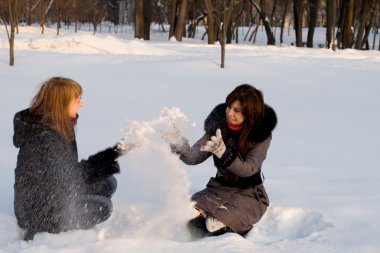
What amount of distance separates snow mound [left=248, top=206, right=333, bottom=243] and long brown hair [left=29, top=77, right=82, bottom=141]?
4.02 feet

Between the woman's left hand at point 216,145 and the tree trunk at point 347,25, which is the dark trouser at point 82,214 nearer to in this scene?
the woman's left hand at point 216,145

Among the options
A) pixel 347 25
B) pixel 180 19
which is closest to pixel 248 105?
pixel 180 19

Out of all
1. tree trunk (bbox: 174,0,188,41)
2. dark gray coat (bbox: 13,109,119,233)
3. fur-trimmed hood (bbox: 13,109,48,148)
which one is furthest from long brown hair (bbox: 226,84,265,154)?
tree trunk (bbox: 174,0,188,41)

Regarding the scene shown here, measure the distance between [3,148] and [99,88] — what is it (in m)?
4.01

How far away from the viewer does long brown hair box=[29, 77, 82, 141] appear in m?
3.19

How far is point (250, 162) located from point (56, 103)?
1115 mm

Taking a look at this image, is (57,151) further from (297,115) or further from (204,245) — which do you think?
(297,115)

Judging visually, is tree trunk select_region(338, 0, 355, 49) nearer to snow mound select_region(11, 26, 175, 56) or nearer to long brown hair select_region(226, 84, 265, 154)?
snow mound select_region(11, 26, 175, 56)

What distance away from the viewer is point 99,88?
31.7 ft

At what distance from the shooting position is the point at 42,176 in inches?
126

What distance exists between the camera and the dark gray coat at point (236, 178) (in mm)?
3438

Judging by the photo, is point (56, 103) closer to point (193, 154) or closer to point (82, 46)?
point (193, 154)

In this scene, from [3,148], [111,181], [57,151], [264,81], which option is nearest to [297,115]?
[264,81]

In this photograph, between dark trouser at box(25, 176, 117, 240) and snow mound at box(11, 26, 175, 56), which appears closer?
dark trouser at box(25, 176, 117, 240)
